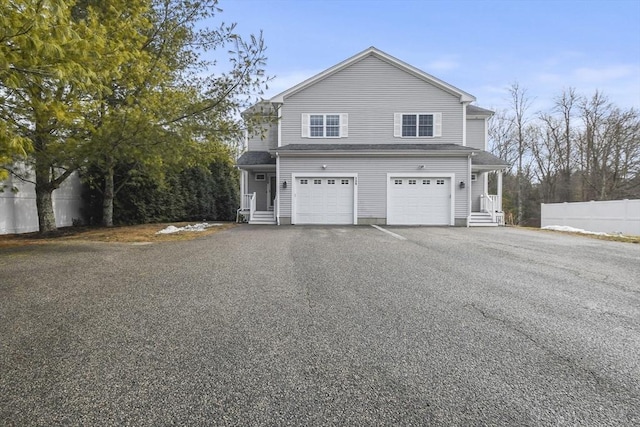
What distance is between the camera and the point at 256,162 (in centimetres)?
1609

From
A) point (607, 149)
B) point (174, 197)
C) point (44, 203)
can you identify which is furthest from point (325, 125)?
point (607, 149)

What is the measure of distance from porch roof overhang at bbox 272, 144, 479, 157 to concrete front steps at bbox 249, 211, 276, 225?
2.71 metres

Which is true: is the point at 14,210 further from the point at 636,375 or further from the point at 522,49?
the point at 522,49

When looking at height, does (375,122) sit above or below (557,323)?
above

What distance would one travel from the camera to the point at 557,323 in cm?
313

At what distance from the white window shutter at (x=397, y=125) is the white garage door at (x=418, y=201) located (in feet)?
7.17

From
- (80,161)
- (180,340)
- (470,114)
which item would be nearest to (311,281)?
(180,340)

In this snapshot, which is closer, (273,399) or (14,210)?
(273,399)

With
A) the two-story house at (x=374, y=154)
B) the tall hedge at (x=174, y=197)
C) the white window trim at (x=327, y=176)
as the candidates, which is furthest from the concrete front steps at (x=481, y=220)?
the tall hedge at (x=174, y=197)

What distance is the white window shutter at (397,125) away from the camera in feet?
50.5

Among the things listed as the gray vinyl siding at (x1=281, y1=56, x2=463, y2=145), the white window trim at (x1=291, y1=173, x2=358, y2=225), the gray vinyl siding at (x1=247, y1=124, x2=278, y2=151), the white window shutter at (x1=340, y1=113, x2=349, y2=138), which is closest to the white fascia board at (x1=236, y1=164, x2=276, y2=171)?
the gray vinyl siding at (x1=281, y1=56, x2=463, y2=145)

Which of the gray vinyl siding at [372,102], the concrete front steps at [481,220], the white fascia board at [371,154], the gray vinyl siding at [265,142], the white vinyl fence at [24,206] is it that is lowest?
the concrete front steps at [481,220]

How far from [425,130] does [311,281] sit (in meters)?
12.8

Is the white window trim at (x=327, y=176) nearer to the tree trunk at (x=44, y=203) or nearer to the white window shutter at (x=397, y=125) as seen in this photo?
the white window shutter at (x=397, y=125)
